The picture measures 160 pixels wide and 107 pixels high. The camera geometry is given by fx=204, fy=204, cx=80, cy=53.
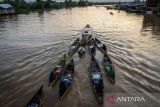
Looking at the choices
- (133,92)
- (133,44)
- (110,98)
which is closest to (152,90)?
(133,92)

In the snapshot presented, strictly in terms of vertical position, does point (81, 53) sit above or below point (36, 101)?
above

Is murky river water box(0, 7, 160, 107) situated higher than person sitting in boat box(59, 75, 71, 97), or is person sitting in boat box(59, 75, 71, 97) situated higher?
person sitting in boat box(59, 75, 71, 97)

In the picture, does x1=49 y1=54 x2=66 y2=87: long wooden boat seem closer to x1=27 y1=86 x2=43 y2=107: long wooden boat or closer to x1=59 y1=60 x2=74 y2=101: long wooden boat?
x1=59 y1=60 x2=74 y2=101: long wooden boat

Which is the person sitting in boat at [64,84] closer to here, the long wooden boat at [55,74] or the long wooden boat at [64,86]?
the long wooden boat at [64,86]

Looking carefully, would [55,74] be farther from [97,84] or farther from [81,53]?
[81,53]

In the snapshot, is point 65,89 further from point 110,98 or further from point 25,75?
point 25,75

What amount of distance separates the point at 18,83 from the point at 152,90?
631 inches

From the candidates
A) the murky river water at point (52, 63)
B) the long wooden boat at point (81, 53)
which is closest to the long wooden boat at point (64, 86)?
the murky river water at point (52, 63)

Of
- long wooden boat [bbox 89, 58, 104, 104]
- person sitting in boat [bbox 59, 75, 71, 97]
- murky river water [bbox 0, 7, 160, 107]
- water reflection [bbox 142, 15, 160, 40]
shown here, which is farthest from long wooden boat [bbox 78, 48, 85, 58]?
water reflection [bbox 142, 15, 160, 40]

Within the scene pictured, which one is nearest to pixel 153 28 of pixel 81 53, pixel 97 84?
pixel 81 53

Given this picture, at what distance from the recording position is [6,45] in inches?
1670

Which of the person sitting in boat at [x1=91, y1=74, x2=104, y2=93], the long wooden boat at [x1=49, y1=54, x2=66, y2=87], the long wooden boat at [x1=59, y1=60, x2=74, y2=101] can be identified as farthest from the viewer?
the long wooden boat at [x1=49, y1=54, x2=66, y2=87]

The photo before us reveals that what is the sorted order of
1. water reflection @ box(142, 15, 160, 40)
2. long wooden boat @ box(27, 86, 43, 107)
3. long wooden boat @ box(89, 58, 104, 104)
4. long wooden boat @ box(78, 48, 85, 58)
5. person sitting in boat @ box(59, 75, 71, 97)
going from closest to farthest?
long wooden boat @ box(27, 86, 43, 107) → long wooden boat @ box(89, 58, 104, 104) → person sitting in boat @ box(59, 75, 71, 97) → long wooden boat @ box(78, 48, 85, 58) → water reflection @ box(142, 15, 160, 40)

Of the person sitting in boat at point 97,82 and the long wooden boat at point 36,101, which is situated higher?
the person sitting in boat at point 97,82
